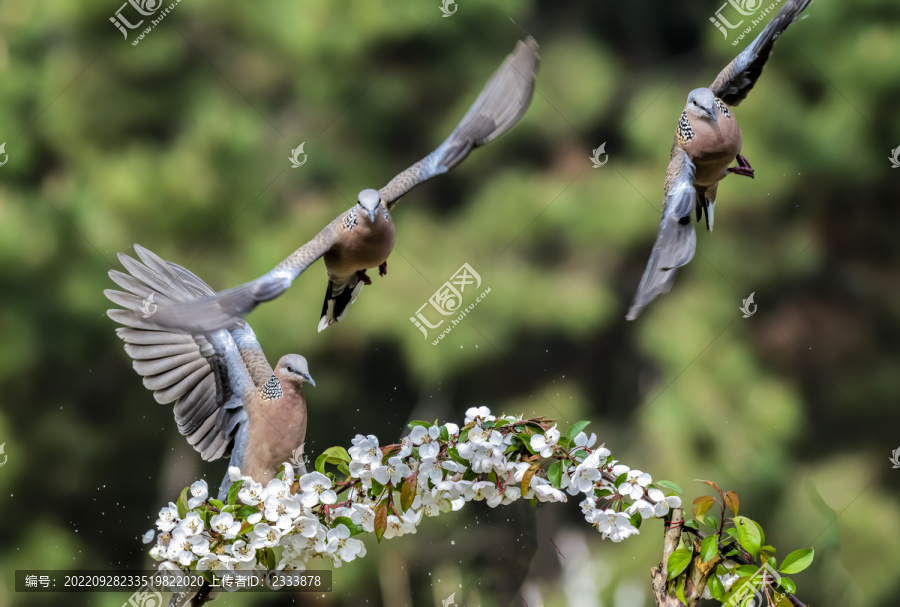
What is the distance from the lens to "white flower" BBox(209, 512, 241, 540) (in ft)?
5.30

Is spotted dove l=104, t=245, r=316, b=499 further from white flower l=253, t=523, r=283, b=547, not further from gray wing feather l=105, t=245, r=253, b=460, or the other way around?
white flower l=253, t=523, r=283, b=547

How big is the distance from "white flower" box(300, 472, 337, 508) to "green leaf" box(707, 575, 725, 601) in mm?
662

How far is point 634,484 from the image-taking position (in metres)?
1.64

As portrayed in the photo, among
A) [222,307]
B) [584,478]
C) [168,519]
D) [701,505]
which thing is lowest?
[701,505]

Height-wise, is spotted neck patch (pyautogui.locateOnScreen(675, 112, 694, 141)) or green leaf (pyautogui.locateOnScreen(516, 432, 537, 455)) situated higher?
spotted neck patch (pyautogui.locateOnScreen(675, 112, 694, 141))

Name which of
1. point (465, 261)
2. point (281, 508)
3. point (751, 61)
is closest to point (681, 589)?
point (281, 508)

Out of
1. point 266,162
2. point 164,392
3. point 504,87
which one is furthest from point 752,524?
point 266,162

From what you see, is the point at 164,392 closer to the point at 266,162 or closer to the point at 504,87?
the point at 504,87

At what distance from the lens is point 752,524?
160 centimetres

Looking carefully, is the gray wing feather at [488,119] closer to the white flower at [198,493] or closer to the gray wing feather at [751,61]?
the gray wing feather at [751,61]

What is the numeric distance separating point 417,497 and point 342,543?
153mm

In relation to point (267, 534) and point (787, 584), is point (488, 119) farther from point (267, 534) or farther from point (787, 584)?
point (787, 584)

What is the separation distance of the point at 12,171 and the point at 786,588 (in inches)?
138

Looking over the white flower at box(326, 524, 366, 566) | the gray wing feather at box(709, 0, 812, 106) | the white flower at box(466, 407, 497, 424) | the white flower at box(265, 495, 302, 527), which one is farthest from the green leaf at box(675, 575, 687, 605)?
the gray wing feather at box(709, 0, 812, 106)
